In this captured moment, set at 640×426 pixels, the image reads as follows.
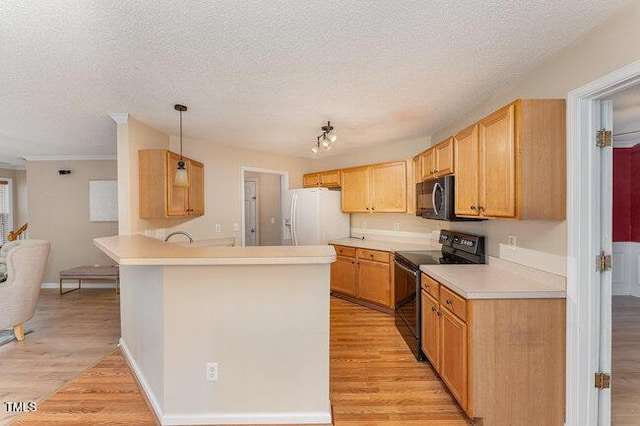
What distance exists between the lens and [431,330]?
2.54m

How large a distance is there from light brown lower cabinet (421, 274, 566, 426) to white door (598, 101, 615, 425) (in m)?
0.19

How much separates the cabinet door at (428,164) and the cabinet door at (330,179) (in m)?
1.67

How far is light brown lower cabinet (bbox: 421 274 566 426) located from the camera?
1.88 meters

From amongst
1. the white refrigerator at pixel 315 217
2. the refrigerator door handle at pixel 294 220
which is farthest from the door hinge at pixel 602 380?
the refrigerator door handle at pixel 294 220

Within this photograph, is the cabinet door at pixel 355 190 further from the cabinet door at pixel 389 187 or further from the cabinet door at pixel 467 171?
the cabinet door at pixel 467 171

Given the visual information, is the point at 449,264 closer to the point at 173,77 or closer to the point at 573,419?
the point at 573,419

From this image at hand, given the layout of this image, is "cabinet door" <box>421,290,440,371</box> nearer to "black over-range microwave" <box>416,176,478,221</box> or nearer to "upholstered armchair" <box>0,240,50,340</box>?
"black over-range microwave" <box>416,176,478,221</box>

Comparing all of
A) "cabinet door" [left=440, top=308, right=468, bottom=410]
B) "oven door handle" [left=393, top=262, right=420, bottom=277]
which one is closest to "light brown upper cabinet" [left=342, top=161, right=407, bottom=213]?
"oven door handle" [left=393, top=262, right=420, bottom=277]

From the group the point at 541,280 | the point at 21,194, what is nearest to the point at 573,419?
the point at 541,280

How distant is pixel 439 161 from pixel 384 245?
1569 mm

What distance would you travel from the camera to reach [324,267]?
2.00 metres

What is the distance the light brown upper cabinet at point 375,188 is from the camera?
4.14 meters

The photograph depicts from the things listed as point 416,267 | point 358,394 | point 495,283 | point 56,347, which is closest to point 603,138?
point 495,283

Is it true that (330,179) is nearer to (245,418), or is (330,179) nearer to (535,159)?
(535,159)
